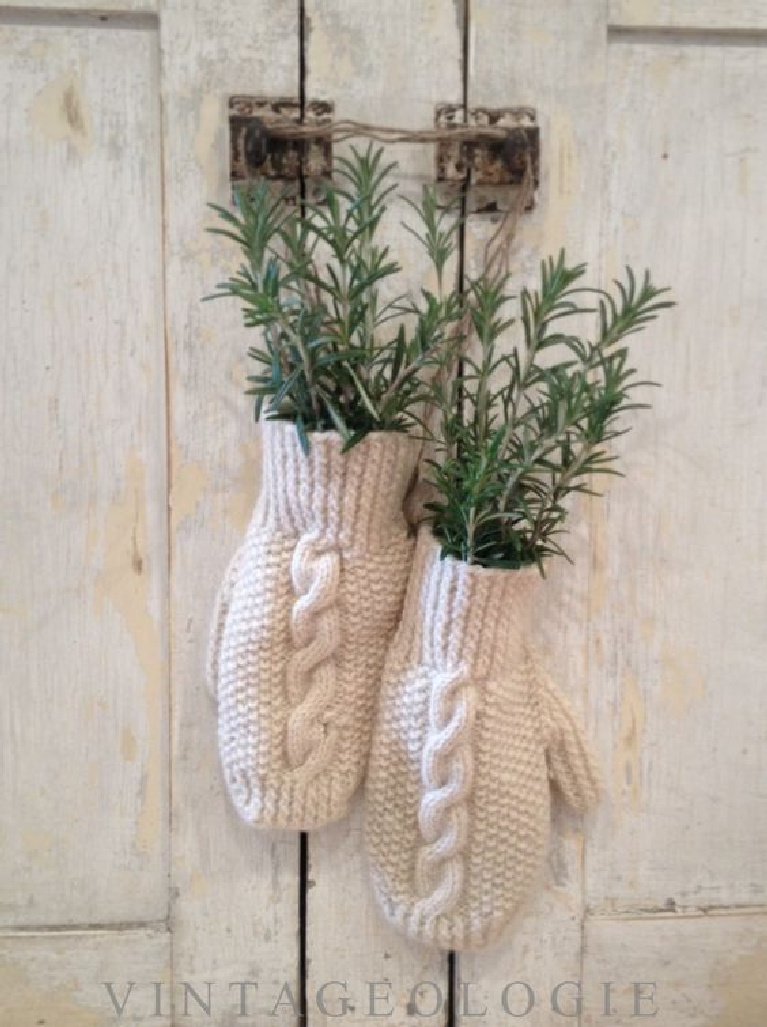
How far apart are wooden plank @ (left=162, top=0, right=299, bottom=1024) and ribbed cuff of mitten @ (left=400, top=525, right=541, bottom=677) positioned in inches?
5.5

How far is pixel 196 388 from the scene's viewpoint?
63 cm

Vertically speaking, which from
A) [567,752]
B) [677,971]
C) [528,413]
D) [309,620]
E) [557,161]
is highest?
[557,161]

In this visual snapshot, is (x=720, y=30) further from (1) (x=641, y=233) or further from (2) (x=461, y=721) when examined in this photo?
(2) (x=461, y=721)

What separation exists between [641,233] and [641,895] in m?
0.49

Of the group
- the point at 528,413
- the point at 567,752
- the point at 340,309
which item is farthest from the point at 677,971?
the point at 340,309

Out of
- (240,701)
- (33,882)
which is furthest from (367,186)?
(33,882)

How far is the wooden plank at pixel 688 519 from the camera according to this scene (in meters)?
0.63

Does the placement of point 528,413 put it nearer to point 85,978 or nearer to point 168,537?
point 168,537

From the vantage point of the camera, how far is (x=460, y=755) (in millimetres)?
585

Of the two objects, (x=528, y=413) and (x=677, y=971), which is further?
(x=677, y=971)

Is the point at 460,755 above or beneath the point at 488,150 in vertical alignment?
beneath

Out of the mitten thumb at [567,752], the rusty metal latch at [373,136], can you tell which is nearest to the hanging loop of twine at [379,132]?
the rusty metal latch at [373,136]

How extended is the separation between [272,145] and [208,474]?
0.23 meters

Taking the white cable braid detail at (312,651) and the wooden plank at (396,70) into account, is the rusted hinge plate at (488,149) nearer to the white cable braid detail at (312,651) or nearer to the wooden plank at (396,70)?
the wooden plank at (396,70)
